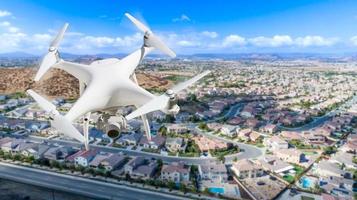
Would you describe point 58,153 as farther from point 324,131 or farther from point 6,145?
point 324,131

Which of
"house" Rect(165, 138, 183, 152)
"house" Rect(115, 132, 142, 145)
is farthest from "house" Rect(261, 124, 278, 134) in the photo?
"house" Rect(115, 132, 142, 145)

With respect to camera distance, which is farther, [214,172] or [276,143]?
[276,143]

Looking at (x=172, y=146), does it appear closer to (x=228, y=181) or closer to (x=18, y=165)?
(x=228, y=181)

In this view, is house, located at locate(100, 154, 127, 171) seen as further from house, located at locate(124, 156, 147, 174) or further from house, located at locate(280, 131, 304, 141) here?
house, located at locate(280, 131, 304, 141)

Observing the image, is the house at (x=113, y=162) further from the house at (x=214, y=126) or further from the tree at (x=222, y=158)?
the house at (x=214, y=126)

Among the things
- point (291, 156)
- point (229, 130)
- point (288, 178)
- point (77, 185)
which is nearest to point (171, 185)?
point (77, 185)

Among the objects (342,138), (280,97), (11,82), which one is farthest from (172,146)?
(11,82)
